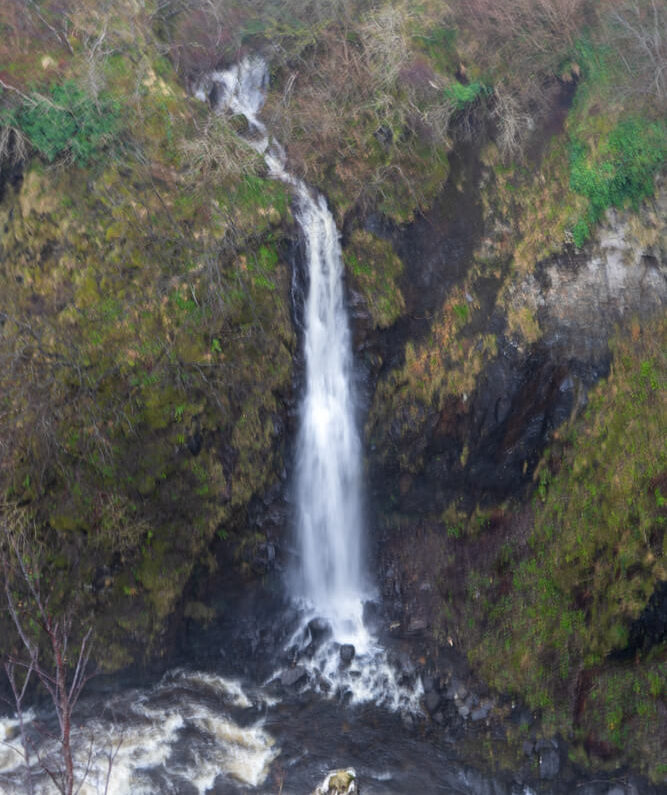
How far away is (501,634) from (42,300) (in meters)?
8.93

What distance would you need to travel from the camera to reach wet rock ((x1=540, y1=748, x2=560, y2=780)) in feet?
30.0

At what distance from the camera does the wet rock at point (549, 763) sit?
913 cm

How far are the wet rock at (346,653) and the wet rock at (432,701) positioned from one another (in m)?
1.37

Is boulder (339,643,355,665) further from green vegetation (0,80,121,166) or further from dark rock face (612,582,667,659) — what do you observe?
green vegetation (0,80,121,166)

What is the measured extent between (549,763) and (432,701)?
1833mm

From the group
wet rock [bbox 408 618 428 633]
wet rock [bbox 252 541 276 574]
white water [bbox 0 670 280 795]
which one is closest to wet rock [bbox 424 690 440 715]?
wet rock [bbox 408 618 428 633]

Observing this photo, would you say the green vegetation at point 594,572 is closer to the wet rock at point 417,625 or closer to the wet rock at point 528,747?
the wet rock at point 528,747

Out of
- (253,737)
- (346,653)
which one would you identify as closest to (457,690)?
(346,653)

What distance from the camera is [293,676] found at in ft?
34.3

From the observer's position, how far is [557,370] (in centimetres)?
1125

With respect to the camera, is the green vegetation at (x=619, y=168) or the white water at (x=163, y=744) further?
the green vegetation at (x=619, y=168)

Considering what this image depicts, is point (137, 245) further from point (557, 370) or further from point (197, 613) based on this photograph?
point (557, 370)

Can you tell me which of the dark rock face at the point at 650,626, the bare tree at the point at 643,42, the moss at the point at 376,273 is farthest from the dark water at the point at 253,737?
the bare tree at the point at 643,42

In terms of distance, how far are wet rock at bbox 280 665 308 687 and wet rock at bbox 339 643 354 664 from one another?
0.67 meters
